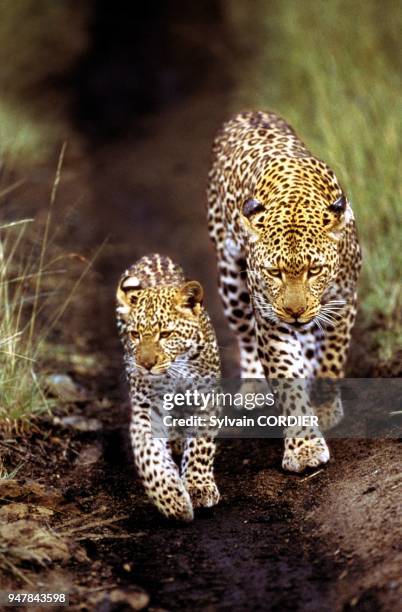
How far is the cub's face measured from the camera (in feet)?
22.1

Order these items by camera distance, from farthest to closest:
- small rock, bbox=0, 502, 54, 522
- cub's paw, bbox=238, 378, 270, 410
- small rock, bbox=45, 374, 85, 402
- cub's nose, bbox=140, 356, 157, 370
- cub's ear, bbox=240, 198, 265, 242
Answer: cub's paw, bbox=238, 378, 270, 410, small rock, bbox=45, 374, 85, 402, cub's ear, bbox=240, 198, 265, 242, cub's nose, bbox=140, 356, 157, 370, small rock, bbox=0, 502, 54, 522

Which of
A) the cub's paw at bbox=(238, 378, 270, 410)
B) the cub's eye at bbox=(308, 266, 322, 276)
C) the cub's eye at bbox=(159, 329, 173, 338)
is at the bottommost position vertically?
the cub's eye at bbox=(159, 329, 173, 338)

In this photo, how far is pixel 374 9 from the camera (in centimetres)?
1494

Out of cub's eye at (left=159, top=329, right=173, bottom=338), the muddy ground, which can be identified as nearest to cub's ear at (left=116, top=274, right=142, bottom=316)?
cub's eye at (left=159, top=329, right=173, bottom=338)

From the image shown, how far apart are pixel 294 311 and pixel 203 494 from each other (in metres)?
1.09

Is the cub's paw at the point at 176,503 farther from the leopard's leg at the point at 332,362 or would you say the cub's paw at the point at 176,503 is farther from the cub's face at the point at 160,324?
the leopard's leg at the point at 332,362

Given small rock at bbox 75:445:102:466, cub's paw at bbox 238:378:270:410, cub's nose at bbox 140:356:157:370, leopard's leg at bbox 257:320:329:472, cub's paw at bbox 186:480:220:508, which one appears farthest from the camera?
cub's paw at bbox 238:378:270:410

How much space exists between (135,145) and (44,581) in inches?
424

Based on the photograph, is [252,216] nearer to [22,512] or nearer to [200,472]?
[200,472]

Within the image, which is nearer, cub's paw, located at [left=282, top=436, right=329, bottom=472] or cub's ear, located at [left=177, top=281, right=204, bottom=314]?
cub's ear, located at [left=177, top=281, right=204, bottom=314]

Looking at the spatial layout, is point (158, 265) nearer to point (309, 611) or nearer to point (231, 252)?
point (231, 252)

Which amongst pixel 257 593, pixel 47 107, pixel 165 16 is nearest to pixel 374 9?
pixel 47 107

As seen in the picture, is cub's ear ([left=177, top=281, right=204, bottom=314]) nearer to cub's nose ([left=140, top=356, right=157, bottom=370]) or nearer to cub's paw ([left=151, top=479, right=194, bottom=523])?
cub's nose ([left=140, top=356, right=157, bottom=370])

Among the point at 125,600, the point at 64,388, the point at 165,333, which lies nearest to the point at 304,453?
the point at 165,333
